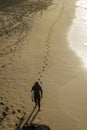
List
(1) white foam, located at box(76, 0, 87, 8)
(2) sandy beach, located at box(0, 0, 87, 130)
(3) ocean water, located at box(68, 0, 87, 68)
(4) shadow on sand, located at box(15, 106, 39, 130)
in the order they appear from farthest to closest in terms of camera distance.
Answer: (1) white foam, located at box(76, 0, 87, 8)
(3) ocean water, located at box(68, 0, 87, 68)
(2) sandy beach, located at box(0, 0, 87, 130)
(4) shadow on sand, located at box(15, 106, 39, 130)

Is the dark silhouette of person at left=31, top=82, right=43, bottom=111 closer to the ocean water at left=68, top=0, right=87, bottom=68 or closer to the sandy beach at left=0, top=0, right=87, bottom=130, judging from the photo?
the sandy beach at left=0, top=0, right=87, bottom=130

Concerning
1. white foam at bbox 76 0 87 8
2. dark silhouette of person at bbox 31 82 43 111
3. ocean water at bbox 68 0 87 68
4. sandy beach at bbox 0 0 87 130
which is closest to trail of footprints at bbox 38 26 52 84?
sandy beach at bbox 0 0 87 130

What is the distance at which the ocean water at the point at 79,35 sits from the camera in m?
24.4

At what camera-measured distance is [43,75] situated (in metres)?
20.1

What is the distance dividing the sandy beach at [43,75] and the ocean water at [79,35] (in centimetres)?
42

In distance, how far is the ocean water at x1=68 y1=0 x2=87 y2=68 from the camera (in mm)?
24375

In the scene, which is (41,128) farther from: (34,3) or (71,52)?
(34,3)

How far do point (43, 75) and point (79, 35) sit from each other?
9.86 metres

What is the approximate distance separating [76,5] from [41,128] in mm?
31661

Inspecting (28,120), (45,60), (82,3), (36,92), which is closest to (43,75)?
(45,60)

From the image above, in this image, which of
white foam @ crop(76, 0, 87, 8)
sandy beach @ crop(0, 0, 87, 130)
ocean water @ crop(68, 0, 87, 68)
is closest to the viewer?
sandy beach @ crop(0, 0, 87, 130)

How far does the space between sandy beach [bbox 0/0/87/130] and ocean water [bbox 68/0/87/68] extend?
1.38 ft

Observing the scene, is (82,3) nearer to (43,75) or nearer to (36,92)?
(43,75)

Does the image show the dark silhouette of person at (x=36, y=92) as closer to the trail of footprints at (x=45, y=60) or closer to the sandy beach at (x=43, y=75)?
the sandy beach at (x=43, y=75)
